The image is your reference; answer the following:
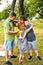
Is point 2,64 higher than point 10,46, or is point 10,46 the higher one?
point 10,46

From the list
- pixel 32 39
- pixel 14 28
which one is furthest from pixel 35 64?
pixel 14 28

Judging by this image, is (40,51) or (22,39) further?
(40,51)

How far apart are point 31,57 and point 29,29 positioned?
3.86ft

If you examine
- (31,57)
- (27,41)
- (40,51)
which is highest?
(27,41)

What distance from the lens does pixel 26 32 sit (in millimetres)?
8828

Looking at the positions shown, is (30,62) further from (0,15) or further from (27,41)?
(0,15)

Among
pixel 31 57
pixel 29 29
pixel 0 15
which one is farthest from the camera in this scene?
pixel 0 15

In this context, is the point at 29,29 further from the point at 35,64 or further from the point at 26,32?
the point at 35,64

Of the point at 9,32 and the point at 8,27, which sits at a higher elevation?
the point at 8,27

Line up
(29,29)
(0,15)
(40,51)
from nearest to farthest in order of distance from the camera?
1. (29,29)
2. (40,51)
3. (0,15)

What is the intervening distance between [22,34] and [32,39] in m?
0.39

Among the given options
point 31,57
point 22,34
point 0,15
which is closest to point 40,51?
point 31,57

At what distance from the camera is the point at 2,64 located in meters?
9.01

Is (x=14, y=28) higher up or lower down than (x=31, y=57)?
higher up
